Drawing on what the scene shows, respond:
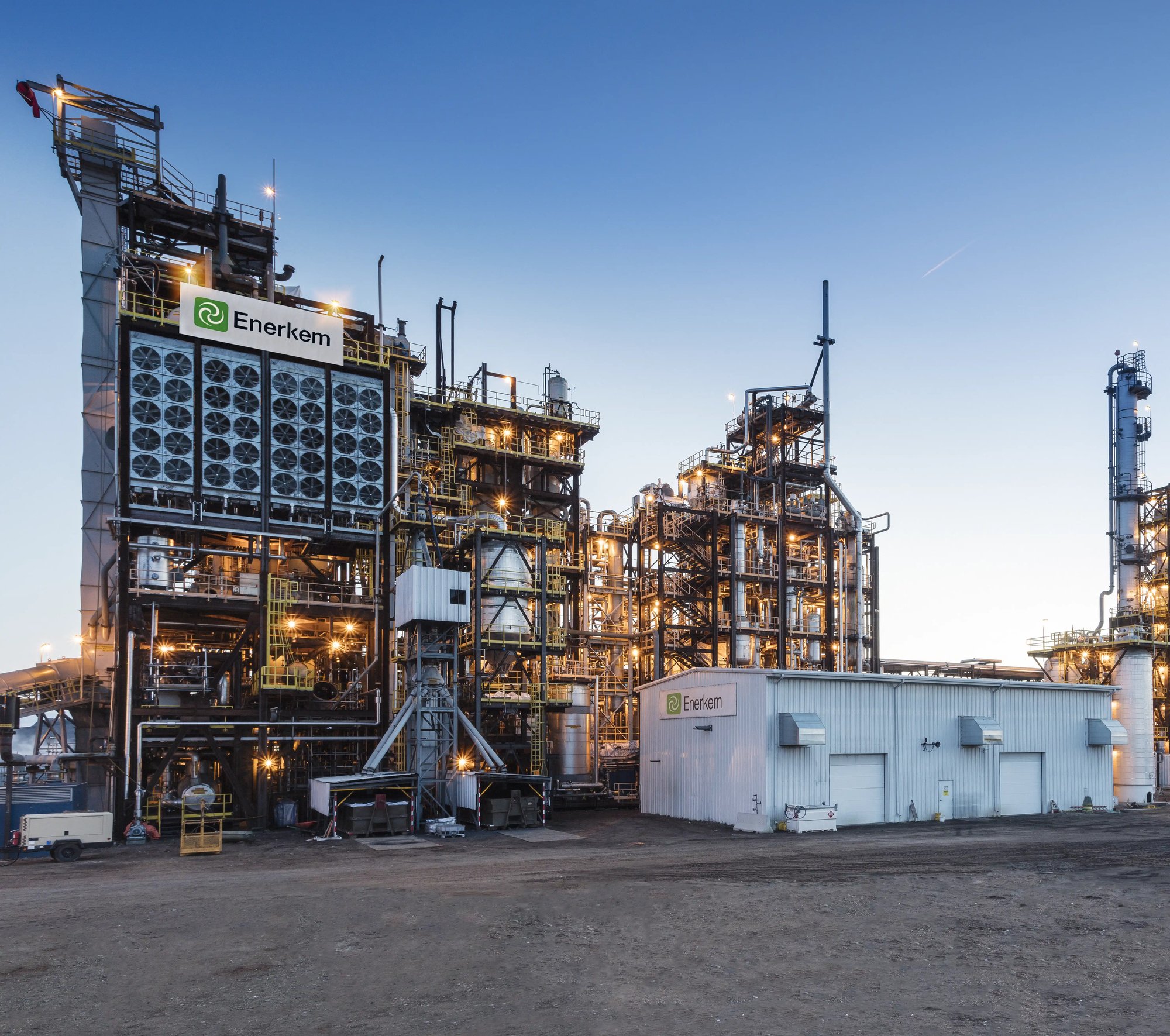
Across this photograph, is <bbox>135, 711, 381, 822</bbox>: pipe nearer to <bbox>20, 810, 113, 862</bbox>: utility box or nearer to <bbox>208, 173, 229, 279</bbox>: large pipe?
<bbox>20, 810, 113, 862</bbox>: utility box

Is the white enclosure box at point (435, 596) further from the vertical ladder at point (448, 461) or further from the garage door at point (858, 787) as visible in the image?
the garage door at point (858, 787)

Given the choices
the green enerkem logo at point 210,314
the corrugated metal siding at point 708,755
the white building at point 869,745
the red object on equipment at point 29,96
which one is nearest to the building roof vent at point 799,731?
the white building at point 869,745

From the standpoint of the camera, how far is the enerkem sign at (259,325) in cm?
3888

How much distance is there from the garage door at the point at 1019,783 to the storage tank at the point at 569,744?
1971 cm

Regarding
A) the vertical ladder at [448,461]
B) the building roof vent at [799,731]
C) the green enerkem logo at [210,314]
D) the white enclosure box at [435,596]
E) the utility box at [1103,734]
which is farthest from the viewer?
the vertical ladder at [448,461]

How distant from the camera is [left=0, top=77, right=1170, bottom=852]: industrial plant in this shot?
34.6 metres

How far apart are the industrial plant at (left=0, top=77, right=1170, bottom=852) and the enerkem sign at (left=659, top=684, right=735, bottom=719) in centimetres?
14

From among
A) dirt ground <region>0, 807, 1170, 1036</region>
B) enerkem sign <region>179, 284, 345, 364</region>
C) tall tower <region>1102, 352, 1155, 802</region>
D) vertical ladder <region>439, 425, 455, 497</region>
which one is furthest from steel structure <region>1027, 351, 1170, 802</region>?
enerkem sign <region>179, 284, 345, 364</region>

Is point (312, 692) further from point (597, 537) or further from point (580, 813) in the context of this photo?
point (597, 537)

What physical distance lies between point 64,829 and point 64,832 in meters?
0.09

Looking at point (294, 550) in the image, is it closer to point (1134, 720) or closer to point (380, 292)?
point (380, 292)

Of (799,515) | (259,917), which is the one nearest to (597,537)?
(799,515)

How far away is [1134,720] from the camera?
53469 mm

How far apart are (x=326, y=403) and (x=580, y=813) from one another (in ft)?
70.7
